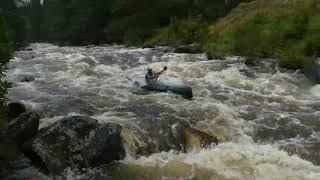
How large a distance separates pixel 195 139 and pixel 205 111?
10.2 feet

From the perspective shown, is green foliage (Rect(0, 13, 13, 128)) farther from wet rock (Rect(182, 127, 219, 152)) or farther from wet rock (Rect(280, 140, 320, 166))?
wet rock (Rect(280, 140, 320, 166))

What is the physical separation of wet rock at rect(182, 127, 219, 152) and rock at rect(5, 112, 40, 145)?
3721 mm

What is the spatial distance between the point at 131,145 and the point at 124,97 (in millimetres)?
5440

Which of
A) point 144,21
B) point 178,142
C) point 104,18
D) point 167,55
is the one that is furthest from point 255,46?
point 104,18

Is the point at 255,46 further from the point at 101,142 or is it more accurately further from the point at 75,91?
the point at 101,142

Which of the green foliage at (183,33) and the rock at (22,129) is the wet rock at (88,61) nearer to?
the green foliage at (183,33)

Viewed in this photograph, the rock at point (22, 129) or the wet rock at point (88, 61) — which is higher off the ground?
the rock at point (22, 129)

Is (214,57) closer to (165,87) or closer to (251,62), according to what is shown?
(251,62)

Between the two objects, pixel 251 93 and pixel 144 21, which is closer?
pixel 251 93

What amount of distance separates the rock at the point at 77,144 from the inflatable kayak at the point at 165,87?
626 cm

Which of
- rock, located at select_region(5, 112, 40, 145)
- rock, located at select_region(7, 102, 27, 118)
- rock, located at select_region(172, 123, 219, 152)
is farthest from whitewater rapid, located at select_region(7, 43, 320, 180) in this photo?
rock, located at select_region(5, 112, 40, 145)

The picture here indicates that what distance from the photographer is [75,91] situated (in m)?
19.0

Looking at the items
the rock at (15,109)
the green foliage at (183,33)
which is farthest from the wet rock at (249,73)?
the green foliage at (183,33)

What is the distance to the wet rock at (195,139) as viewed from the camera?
41.2ft
